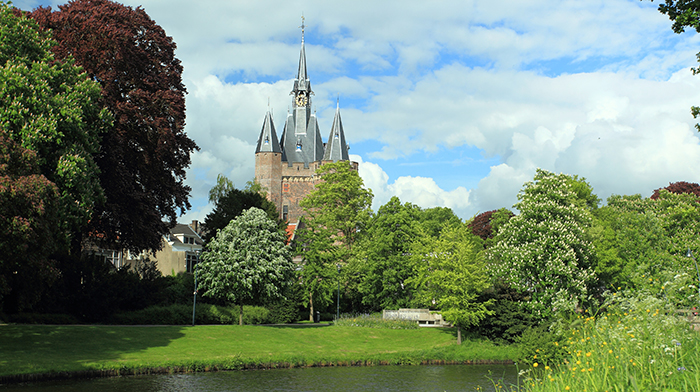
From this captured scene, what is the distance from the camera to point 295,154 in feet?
305

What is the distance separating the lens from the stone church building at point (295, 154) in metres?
88.8

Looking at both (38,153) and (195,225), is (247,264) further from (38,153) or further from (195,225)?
(195,225)

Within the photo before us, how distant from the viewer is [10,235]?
1847 cm

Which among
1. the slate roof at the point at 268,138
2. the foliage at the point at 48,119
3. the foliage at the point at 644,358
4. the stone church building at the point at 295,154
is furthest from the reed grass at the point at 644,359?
the slate roof at the point at 268,138

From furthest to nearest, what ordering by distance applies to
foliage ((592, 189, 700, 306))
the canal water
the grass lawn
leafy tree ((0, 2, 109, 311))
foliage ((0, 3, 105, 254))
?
foliage ((592, 189, 700, 306))
the grass lawn
foliage ((0, 3, 105, 254))
the canal water
leafy tree ((0, 2, 109, 311))

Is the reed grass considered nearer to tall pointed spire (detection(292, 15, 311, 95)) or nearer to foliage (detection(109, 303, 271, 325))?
foliage (detection(109, 303, 271, 325))

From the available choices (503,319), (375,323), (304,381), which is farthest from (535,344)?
(375,323)

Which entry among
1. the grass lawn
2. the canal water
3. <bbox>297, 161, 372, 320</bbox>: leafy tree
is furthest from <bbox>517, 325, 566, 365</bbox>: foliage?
<bbox>297, 161, 372, 320</bbox>: leafy tree

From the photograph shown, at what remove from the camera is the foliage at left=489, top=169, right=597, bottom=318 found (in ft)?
115

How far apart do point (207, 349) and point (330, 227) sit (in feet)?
77.2

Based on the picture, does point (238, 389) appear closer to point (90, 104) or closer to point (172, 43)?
point (90, 104)

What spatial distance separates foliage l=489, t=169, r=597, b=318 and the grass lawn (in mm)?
4757

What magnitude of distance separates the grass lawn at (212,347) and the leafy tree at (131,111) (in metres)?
5.83

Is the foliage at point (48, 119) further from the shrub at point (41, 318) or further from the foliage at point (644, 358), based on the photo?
the foliage at point (644, 358)
